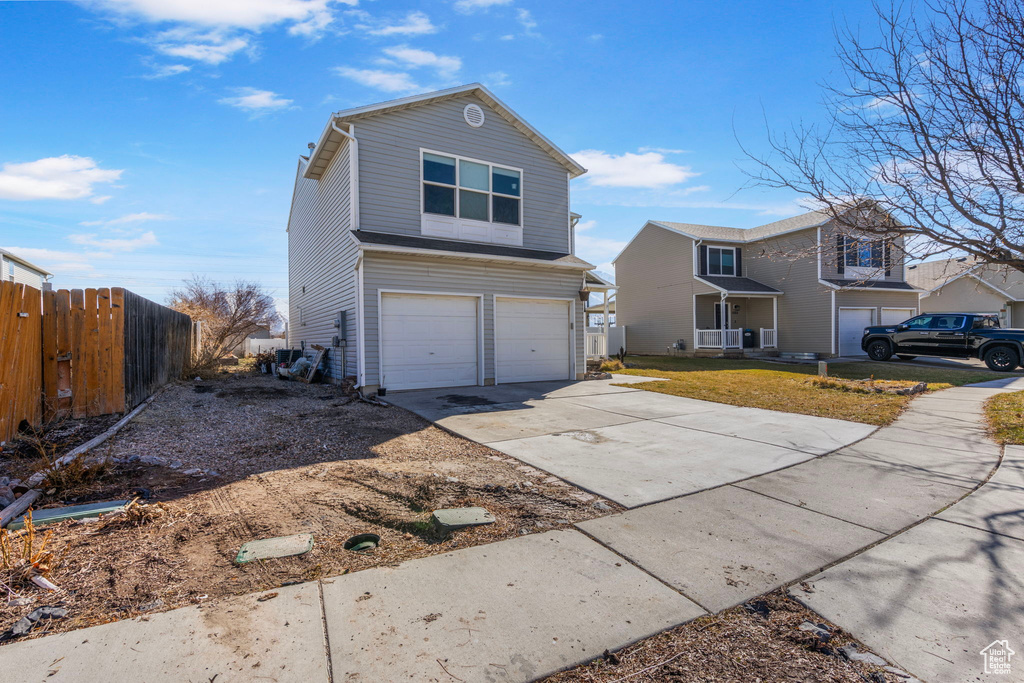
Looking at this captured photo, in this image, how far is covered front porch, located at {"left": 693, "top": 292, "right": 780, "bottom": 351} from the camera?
69.4 feet

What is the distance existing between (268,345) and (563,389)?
23.0m

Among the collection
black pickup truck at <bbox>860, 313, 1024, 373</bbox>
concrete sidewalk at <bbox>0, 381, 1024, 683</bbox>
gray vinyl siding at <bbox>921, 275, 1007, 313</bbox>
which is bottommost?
concrete sidewalk at <bbox>0, 381, 1024, 683</bbox>

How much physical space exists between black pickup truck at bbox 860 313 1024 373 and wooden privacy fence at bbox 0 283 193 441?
72.1ft

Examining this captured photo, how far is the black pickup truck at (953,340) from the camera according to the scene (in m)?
14.0

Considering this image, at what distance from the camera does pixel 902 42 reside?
20.4 feet

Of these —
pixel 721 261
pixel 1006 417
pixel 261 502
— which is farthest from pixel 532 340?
pixel 721 261

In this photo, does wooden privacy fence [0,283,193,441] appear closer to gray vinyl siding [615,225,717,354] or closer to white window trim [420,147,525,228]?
white window trim [420,147,525,228]

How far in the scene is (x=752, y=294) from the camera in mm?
20891

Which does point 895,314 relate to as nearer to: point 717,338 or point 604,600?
point 717,338

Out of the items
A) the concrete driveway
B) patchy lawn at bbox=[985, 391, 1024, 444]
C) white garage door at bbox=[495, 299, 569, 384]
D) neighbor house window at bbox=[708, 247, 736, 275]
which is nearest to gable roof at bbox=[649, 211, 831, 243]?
neighbor house window at bbox=[708, 247, 736, 275]

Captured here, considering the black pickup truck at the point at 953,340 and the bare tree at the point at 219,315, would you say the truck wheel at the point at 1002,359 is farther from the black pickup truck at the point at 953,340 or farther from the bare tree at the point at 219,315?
the bare tree at the point at 219,315

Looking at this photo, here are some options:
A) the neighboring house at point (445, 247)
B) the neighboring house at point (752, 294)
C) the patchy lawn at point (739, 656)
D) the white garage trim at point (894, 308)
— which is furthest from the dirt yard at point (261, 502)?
the white garage trim at point (894, 308)

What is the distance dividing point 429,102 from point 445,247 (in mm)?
3518

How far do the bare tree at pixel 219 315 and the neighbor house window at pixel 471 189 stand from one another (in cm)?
885
